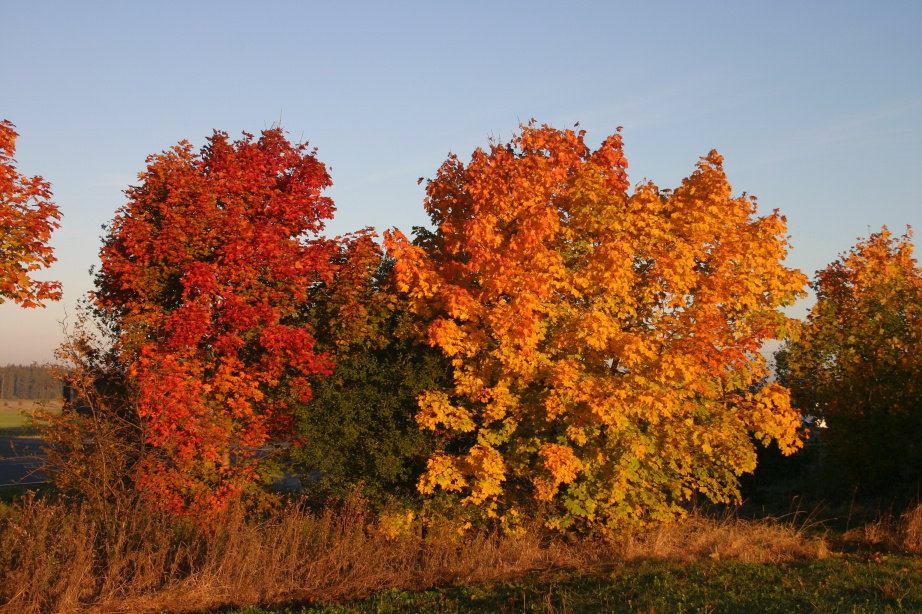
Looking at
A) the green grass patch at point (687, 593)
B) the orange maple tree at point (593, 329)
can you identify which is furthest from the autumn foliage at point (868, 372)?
the green grass patch at point (687, 593)

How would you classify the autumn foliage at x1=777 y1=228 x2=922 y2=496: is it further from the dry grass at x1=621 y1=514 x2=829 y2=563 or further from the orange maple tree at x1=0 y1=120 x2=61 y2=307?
the orange maple tree at x1=0 y1=120 x2=61 y2=307

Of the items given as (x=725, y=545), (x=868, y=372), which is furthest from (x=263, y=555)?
(x=868, y=372)

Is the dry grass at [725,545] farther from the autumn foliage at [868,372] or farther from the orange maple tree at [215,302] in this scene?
the orange maple tree at [215,302]

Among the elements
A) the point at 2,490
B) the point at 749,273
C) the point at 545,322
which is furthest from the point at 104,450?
the point at 2,490

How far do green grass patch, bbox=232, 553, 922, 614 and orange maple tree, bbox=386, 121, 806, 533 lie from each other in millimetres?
1602

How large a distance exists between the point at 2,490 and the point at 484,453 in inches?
669

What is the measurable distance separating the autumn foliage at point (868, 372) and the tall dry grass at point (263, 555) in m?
5.53

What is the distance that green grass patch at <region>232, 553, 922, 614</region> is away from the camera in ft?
23.1

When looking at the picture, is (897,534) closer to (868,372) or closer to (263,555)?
(868,372)

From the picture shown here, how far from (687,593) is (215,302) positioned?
25.2ft

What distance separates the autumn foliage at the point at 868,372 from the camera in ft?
47.6

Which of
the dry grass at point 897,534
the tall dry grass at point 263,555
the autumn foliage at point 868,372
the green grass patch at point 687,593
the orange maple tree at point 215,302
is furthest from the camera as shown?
the autumn foliage at point 868,372

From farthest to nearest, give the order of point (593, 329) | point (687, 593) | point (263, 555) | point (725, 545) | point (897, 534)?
point (897, 534) → point (725, 545) → point (593, 329) → point (263, 555) → point (687, 593)

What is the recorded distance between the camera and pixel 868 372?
15.2m
